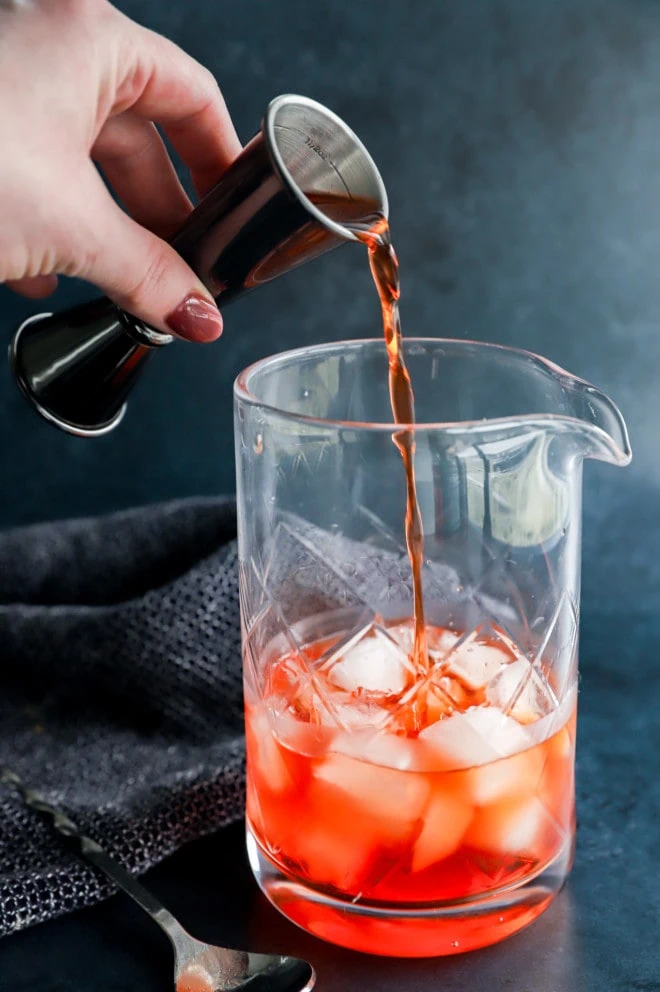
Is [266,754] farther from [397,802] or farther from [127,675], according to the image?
[127,675]

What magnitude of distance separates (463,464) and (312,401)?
0.20m

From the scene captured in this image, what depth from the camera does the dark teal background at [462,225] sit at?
4.79ft

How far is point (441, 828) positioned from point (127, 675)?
0.45 metres

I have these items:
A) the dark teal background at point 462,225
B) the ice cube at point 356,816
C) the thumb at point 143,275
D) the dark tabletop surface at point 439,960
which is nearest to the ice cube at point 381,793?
the ice cube at point 356,816

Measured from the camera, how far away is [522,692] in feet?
3.10

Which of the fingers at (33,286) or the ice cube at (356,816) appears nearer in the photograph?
the ice cube at (356,816)

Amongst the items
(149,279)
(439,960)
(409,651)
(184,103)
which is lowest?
(439,960)

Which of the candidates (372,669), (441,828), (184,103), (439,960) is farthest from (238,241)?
(439,960)

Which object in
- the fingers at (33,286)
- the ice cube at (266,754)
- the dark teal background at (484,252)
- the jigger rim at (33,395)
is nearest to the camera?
the ice cube at (266,754)

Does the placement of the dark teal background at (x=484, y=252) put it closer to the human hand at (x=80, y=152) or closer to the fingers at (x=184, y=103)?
the fingers at (x=184, y=103)

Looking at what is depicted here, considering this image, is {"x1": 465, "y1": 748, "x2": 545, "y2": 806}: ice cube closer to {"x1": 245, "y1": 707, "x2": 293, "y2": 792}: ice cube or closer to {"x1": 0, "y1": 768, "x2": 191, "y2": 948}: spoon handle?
{"x1": 245, "y1": 707, "x2": 293, "y2": 792}: ice cube

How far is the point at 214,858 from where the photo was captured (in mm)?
1091

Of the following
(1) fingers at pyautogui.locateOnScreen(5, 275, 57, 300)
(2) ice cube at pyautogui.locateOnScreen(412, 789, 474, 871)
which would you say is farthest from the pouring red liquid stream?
(1) fingers at pyautogui.locateOnScreen(5, 275, 57, 300)

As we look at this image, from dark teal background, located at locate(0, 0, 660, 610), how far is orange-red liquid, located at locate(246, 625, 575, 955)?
2.07 ft
